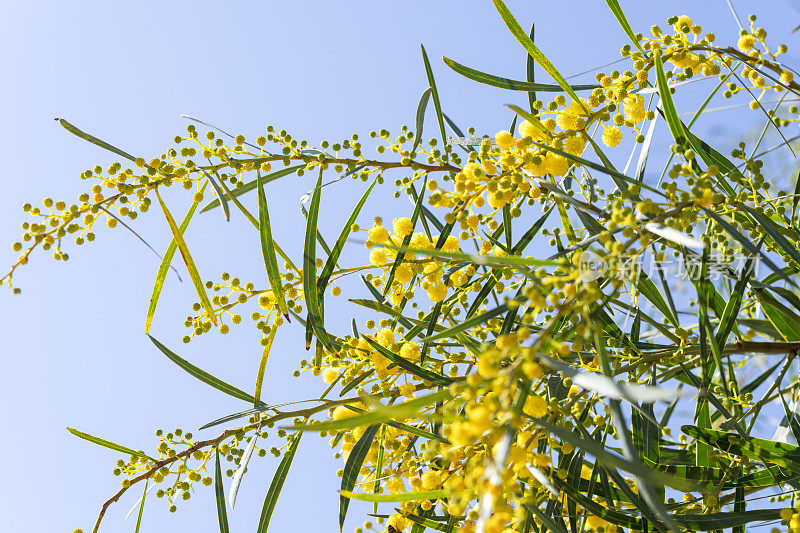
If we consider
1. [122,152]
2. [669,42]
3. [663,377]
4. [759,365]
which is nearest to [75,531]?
[122,152]

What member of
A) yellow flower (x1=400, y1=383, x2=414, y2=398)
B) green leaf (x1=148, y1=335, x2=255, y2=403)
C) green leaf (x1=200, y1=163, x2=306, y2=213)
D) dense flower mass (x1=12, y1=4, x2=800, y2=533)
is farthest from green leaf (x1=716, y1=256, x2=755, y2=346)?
green leaf (x1=148, y1=335, x2=255, y2=403)

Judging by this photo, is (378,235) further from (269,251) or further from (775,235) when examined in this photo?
(775,235)

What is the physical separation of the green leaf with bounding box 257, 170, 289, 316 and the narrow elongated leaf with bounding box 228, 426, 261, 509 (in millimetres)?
319

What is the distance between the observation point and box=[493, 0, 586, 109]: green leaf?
1.30 m

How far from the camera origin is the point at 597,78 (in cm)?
140

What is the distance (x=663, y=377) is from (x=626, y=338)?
27 centimetres

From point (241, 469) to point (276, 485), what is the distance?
101 mm

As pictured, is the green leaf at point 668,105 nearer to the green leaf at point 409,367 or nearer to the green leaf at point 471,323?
the green leaf at point 471,323

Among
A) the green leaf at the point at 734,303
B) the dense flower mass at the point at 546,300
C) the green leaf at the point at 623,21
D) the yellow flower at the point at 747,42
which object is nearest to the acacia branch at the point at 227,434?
the dense flower mass at the point at 546,300

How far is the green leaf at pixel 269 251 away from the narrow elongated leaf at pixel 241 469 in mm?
319

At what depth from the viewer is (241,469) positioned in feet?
4.78

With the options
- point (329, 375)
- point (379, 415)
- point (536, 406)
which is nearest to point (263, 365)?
point (329, 375)

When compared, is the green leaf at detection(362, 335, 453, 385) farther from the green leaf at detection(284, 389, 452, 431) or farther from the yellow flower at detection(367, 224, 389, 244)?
the green leaf at detection(284, 389, 452, 431)

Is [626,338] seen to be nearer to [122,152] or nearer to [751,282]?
[751,282]
